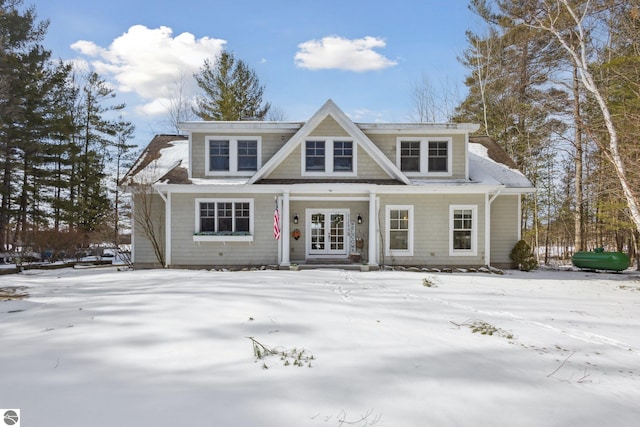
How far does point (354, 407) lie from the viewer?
2.82 meters

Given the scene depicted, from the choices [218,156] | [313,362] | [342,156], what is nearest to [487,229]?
[342,156]

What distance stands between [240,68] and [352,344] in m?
27.0

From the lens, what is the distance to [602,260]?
13984 millimetres

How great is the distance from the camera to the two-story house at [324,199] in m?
12.8

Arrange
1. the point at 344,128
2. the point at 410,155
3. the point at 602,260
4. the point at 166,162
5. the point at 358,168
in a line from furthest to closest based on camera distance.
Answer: the point at 166,162, the point at 602,260, the point at 410,155, the point at 358,168, the point at 344,128

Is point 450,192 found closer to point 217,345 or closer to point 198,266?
point 198,266

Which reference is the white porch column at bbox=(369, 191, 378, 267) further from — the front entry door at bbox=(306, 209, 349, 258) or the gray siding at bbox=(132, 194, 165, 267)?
the gray siding at bbox=(132, 194, 165, 267)

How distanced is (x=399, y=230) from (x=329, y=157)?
3543mm

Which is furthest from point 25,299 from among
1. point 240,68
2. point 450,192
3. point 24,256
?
point 240,68

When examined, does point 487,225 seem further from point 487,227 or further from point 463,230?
point 463,230

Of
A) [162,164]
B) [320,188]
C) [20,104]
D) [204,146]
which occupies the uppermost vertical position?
[20,104]

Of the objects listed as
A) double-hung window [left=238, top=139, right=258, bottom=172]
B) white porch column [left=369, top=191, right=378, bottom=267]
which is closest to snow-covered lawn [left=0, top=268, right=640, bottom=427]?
white porch column [left=369, top=191, right=378, bottom=267]

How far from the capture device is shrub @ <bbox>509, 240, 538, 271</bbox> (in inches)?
531

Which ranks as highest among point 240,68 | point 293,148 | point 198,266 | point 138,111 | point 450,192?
point 240,68
